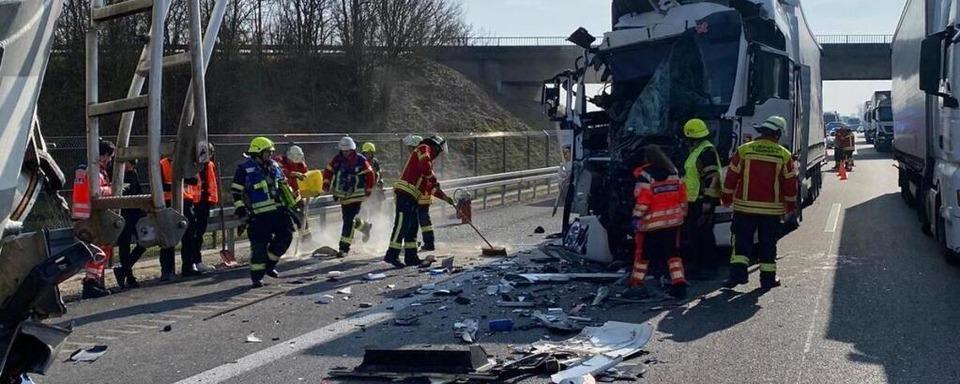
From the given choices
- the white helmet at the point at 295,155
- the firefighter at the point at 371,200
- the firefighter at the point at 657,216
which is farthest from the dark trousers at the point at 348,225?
the firefighter at the point at 657,216

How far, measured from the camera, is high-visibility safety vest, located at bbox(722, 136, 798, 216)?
9.78 meters

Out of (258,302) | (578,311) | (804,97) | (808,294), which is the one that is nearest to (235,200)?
(258,302)

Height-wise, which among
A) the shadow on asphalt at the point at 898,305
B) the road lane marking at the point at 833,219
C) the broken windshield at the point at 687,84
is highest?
the broken windshield at the point at 687,84

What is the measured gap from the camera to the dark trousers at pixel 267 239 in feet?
35.7

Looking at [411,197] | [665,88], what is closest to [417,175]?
[411,197]

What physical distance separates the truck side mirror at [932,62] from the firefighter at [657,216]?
3064 mm

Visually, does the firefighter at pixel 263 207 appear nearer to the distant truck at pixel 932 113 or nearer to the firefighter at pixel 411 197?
the firefighter at pixel 411 197

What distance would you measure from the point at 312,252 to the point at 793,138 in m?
6.66

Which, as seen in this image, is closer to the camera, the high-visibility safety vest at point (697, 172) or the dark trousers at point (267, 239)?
the high-visibility safety vest at point (697, 172)

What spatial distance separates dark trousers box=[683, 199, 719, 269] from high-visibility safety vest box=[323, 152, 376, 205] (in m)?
4.41

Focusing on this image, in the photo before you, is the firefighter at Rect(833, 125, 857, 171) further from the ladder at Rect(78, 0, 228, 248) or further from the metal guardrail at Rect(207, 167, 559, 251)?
the ladder at Rect(78, 0, 228, 248)

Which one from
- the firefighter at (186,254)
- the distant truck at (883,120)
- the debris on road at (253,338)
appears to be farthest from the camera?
the distant truck at (883,120)

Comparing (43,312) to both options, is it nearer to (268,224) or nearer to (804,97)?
(268,224)

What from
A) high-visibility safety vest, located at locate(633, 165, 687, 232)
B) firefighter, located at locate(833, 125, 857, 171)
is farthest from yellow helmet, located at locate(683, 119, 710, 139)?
firefighter, located at locate(833, 125, 857, 171)
